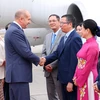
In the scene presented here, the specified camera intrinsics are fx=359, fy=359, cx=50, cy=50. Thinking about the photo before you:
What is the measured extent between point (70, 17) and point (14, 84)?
1.02 meters

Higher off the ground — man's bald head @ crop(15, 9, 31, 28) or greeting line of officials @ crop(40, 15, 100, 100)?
man's bald head @ crop(15, 9, 31, 28)

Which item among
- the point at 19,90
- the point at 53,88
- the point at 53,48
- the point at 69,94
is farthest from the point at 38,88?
the point at 19,90

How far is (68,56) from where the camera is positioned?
4.18 m

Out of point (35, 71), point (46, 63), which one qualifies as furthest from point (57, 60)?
point (35, 71)

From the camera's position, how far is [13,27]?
4.03 m

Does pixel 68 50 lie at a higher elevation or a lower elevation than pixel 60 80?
higher

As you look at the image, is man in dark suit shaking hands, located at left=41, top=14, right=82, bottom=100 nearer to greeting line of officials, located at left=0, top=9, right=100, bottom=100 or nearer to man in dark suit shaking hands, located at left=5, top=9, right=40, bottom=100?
greeting line of officials, located at left=0, top=9, right=100, bottom=100

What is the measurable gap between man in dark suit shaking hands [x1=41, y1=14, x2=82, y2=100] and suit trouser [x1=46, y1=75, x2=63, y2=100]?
19cm

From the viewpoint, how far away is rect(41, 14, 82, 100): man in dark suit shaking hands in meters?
4.10

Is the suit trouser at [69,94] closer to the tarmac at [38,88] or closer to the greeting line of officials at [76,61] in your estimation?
the greeting line of officials at [76,61]

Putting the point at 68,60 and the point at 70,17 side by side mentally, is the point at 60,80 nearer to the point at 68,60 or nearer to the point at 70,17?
the point at 68,60

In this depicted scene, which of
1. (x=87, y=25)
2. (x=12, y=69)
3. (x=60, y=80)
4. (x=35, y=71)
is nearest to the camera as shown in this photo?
(x=87, y=25)

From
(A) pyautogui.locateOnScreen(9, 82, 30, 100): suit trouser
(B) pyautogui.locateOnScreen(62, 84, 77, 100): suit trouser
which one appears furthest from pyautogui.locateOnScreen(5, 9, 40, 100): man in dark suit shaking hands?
(B) pyautogui.locateOnScreen(62, 84, 77, 100): suit trouser

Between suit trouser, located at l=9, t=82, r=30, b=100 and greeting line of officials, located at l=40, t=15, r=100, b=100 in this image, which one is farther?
suit trouser, located at l=9, t=82, r=30, b=100
